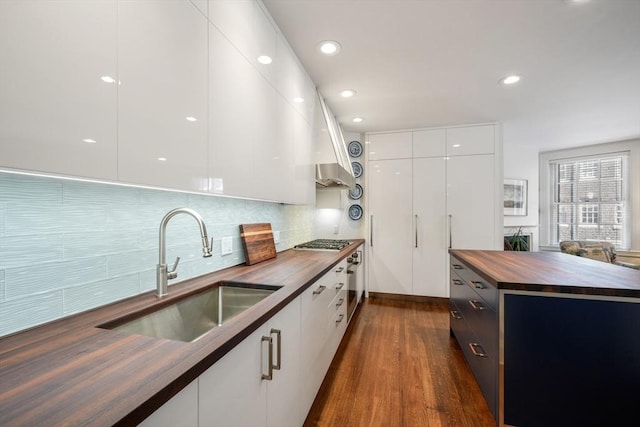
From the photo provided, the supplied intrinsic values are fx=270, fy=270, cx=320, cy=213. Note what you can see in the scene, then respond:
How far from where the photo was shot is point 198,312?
1284 mm

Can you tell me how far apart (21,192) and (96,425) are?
725 mm

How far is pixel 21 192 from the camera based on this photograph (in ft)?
2.55

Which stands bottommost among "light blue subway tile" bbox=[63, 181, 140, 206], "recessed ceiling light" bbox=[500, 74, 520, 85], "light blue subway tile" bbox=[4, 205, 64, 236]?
"light blue subway tile" bbox=[4, 205, 64, 236]

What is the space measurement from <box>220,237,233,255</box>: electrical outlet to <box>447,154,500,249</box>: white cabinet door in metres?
3.17

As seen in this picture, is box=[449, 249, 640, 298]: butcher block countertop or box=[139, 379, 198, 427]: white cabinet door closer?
box=[139, 379, 198, 427]: white cabinet door

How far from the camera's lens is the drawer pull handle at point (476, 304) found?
1730mm

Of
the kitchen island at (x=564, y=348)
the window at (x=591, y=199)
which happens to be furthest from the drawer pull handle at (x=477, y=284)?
the window at (x=591, y=199)

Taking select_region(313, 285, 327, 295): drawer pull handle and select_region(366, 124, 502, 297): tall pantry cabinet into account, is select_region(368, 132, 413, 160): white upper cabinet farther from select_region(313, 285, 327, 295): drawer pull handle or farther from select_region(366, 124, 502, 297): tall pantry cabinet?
select_region(313, 285, 327, 295): drawer pull handle

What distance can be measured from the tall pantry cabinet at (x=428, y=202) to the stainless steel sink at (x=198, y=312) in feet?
9.67

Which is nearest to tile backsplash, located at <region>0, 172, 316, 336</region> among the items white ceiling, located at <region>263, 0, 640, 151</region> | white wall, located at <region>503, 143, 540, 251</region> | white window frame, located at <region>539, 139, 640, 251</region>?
white ceiling, located at <region>263, 0, 640, 151</region>

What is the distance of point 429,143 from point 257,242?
3040mm

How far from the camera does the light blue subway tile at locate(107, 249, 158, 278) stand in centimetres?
102

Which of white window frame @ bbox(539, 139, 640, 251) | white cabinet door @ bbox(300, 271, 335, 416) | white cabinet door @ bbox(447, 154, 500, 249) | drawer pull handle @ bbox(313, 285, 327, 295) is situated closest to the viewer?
white cabinet door @ bbox(300, 271, 335, 416)

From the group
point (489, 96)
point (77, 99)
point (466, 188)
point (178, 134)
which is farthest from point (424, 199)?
point (77, 99)
